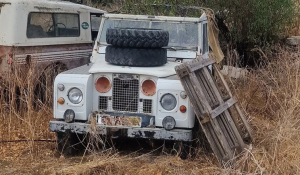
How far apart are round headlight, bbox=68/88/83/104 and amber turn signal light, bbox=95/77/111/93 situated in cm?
22

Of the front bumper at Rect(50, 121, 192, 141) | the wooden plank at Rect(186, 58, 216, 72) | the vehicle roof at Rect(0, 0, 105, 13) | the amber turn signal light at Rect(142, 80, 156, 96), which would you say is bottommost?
the front bumper at Rect(50, 121, 192, 141)

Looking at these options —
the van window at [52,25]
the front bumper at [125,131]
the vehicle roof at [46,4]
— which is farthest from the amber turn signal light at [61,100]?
the vehicle roof at [46,4]

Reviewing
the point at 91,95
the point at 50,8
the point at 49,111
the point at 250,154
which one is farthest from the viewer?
the point at 50,8

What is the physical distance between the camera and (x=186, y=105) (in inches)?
198

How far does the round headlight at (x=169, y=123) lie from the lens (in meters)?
5.02

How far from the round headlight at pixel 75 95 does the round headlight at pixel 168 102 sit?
92cm

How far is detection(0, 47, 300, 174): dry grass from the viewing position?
4801 millimetres

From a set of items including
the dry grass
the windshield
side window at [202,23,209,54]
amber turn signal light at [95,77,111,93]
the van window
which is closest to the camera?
the dry grass

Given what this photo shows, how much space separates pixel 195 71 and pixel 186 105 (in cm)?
38

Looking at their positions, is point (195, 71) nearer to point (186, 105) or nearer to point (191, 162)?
point (186, 105)

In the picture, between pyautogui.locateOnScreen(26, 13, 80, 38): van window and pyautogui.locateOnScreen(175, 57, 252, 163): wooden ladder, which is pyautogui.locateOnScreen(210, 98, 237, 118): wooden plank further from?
pyautogui.locateOnScreen(26, 13, 80, 38): van window

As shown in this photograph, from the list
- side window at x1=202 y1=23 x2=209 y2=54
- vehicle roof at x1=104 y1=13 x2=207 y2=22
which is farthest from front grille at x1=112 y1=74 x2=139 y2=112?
side window at x1=202 y1=23 x2=209 y2=54

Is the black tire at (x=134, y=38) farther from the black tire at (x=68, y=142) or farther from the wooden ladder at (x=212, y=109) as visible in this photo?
the black tire at (x=68, y=142)

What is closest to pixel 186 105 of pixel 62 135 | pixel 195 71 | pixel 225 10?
pixel 195 71
